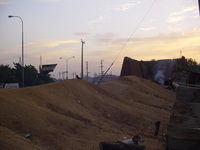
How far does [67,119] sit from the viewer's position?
10898 mm

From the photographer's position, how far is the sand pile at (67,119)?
8711mm

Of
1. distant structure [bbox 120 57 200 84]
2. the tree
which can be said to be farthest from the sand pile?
the tree

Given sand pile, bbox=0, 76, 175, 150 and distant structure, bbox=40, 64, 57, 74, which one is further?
distant structure, bbox=40, 64, 57, 74

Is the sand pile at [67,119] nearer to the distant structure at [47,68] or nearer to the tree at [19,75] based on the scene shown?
the tree at [19,75]

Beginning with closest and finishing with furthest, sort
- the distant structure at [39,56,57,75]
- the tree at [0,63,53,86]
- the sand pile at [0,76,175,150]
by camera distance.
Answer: the sand pile at [0,76,175,150] < the tree at [0,63,53,86] < the distant structure at [39,56,57,75]

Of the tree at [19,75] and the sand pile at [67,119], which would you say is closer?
the sand pile at [67,119]

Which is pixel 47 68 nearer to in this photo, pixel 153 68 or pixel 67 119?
pixel 153 68

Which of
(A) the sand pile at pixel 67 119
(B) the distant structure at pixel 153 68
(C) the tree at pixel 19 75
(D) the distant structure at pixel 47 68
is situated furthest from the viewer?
(D) the distant structure at pixel 47 68

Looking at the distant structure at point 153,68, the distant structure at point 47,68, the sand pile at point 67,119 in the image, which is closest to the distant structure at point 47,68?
the distant structure at point 47,68

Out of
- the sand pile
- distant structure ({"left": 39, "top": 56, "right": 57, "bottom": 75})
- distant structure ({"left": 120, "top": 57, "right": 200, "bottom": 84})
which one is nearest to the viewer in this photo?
the sand pile

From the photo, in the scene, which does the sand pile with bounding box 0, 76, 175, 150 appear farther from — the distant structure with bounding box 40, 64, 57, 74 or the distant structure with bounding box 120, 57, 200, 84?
the distant structure with bounding box 40, 64, 57, 74

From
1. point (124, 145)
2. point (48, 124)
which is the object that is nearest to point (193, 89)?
point (124, 145)

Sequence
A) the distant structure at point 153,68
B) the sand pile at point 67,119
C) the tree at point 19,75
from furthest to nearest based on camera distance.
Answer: the tree at point 19,75
the distant structure at point 153,68
the sand pile at point 67,119

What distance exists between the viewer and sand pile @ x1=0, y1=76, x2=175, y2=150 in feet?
28.6
